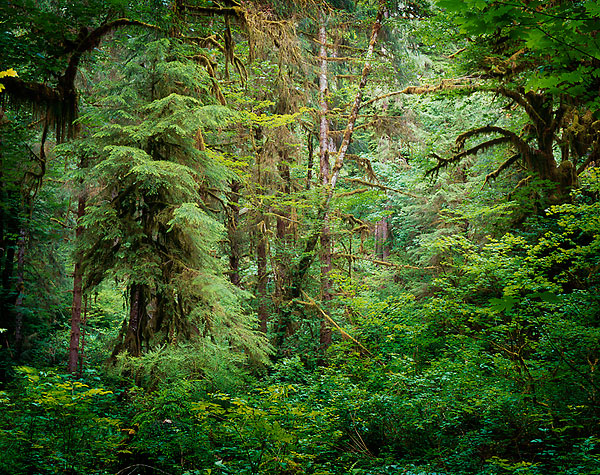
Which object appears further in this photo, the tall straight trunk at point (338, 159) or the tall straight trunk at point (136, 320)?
the tall straight trunk at point (338, 159)

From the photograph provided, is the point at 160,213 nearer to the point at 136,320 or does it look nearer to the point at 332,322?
the point at 136,320

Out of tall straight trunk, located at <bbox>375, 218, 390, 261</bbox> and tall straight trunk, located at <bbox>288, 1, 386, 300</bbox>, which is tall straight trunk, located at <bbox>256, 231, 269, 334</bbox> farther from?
tall straight trunk, located at <bbox>375, 218, 390, 261</bbox>

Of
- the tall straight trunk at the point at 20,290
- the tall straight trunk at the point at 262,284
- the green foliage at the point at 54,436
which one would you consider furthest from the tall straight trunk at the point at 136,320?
the tall straight trunk at the point at 20,290

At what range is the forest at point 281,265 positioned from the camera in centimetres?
482

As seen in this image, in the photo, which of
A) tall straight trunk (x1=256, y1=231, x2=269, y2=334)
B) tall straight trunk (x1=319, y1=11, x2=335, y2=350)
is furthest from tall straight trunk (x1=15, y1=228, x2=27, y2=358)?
tall straight trunk (x1=319, y1=11, x2=335, y2=350)

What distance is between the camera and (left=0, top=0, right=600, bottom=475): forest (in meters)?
4.82

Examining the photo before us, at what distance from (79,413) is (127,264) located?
296cm

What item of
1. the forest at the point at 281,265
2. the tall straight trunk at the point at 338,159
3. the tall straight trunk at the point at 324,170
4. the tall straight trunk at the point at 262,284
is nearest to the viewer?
the forest at the point at 281,265

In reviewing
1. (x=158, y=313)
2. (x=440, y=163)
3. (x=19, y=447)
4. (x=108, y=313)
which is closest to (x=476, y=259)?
(x=440, y=163)

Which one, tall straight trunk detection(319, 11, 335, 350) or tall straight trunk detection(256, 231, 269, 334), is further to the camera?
tall straight trunk detection(256, 231, 269, 334)

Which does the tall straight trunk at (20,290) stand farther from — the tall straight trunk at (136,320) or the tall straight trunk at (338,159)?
the tall straight trunk at (338,159)

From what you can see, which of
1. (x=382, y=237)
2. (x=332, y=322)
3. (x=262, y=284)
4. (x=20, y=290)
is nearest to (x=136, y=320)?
(x=332, y=322)

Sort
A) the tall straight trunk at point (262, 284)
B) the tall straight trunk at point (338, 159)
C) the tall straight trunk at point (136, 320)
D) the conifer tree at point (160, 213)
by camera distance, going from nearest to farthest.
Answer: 1. the conifer tree at point (160, 213)
2. the tall straight trunk at point (136, 320)
3. the tall straight trunk at point (338, 159)
4. the tall straight trunk at point (262, 284)

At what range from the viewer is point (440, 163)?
11.7m
